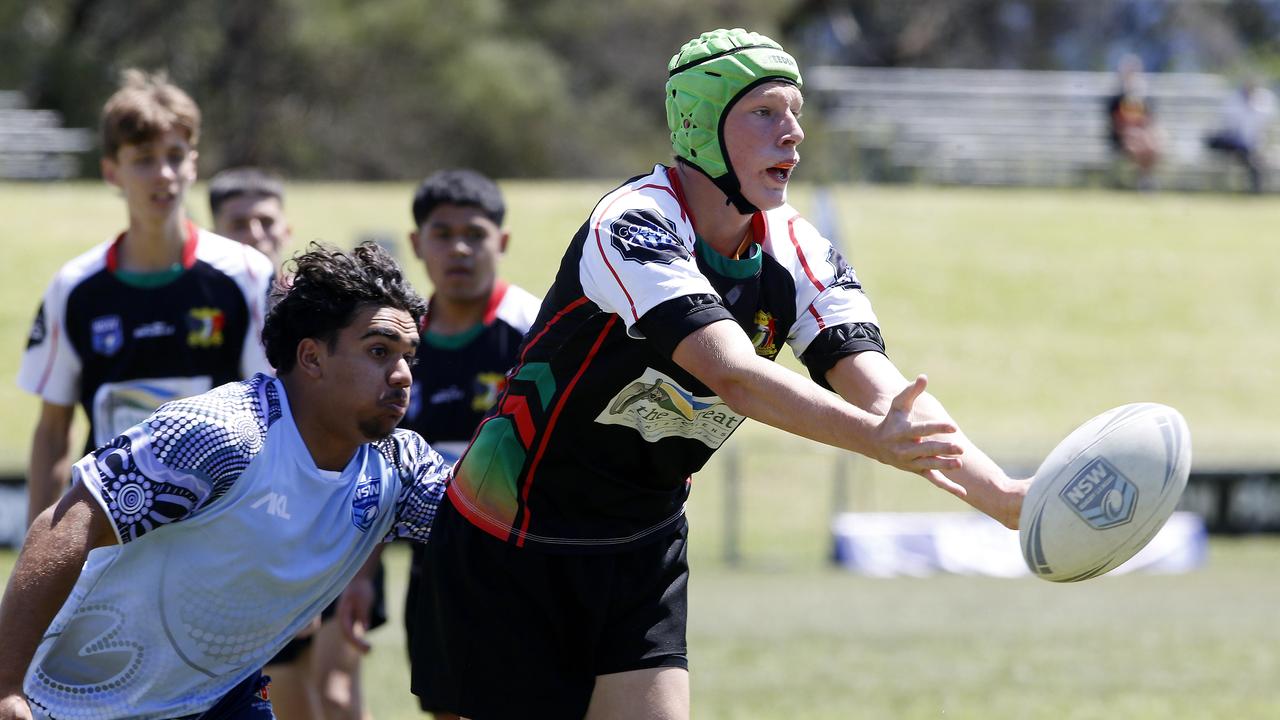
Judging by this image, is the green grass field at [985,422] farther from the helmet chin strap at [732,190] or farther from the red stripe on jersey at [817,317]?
the helmet chin strap at [732,190]

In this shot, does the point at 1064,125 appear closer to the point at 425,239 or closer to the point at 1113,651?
the point at 1113,651

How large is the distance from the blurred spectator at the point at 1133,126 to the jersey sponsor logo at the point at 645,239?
2655 cm

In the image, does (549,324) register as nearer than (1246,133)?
Yes

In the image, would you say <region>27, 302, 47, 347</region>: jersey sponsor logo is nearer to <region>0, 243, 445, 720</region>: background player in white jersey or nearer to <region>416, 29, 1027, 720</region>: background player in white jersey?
<region>0, 243, 445, 720</region>: background player in white jersey

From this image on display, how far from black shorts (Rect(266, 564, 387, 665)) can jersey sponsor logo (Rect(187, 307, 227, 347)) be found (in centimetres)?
104

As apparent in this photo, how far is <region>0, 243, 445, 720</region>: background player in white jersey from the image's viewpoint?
3492 millimetres

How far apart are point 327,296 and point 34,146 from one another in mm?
27873

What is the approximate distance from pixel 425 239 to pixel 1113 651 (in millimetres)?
5812

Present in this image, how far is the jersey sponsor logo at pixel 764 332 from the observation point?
381 cm

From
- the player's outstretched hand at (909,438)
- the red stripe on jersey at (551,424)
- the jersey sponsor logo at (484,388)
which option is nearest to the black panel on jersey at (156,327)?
the jersey sponsor logo at (484,388)

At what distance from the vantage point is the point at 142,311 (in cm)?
547

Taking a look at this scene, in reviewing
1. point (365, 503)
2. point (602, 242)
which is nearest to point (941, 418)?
point (602, 242)

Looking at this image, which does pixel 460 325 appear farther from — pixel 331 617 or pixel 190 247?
pixel 331 617

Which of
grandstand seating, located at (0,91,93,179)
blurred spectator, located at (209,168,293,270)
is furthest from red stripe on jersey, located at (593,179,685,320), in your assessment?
grandstand seating, located at (0,91,93,179)
